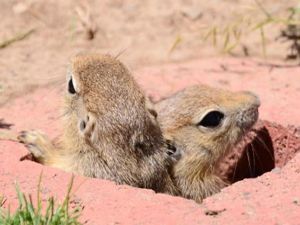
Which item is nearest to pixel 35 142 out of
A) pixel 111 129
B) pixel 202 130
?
pixel 111 129

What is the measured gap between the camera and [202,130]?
21.2 feet

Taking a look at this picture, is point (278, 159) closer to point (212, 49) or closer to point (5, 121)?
point (212, 49)

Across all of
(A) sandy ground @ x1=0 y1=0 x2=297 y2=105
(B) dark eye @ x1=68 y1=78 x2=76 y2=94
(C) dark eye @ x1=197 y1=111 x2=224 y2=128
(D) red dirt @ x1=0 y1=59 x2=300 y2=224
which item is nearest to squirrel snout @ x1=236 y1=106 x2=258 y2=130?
(C) dark eye @ x1=197 y1=111 x2=224 y2=128

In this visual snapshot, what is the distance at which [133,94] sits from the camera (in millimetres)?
5840

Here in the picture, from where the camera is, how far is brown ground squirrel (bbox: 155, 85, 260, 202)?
6449 millimetres

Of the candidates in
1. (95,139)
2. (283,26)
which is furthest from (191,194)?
(283,26)

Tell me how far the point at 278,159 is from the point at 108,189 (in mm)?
2328

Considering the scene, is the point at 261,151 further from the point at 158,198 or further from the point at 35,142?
the point at 158,198

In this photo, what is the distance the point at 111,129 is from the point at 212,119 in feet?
3.45

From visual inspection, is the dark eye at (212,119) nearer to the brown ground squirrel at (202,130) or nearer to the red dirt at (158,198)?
the brown ground squirrel at (202,130)

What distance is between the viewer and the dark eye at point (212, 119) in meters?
6.46

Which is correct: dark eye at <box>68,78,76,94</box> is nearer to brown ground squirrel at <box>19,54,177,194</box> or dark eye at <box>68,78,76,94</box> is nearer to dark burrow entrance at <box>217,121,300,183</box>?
brown ground squirrel at <box>19,54,177,194</box>

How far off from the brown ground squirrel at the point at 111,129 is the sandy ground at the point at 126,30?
1.82m

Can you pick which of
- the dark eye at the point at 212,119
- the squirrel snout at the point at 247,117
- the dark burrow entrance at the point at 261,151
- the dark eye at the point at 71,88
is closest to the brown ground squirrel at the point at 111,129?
the dark eye at the point at 71,88
